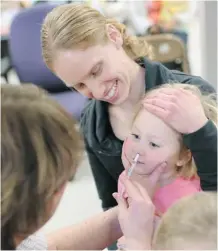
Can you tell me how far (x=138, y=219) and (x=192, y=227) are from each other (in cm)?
10

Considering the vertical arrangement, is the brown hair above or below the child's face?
above

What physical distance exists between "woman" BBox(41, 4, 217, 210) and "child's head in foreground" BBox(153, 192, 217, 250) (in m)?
0.15

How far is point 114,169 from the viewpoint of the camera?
847 millimetres

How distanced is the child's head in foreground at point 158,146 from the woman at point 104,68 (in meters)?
0.03

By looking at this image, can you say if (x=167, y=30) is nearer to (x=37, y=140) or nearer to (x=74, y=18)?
(x=74, y=18)

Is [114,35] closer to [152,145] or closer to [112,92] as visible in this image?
[112,92]

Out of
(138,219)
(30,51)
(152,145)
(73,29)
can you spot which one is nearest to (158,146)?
(152,145)

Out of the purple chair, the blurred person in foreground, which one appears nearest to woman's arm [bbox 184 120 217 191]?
the blurred person in foreground

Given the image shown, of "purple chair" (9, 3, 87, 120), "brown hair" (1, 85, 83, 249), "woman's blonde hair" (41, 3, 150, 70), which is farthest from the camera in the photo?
"purple chair" (9, 3, 87, 120)

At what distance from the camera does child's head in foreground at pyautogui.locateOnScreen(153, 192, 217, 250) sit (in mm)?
497

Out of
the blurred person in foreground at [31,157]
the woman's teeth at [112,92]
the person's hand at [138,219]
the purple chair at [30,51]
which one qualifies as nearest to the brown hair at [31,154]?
the blurred person in foreground at [31,157]

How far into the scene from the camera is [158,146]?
65cm

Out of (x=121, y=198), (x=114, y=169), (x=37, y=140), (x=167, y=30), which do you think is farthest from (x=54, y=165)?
(x=167, y=30)

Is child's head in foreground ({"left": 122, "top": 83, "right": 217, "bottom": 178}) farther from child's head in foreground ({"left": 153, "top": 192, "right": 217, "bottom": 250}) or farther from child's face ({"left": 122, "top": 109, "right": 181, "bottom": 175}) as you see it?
child's head in foreground ({"left": 153, "top": 192, "right": 217, "bottom": 250})
